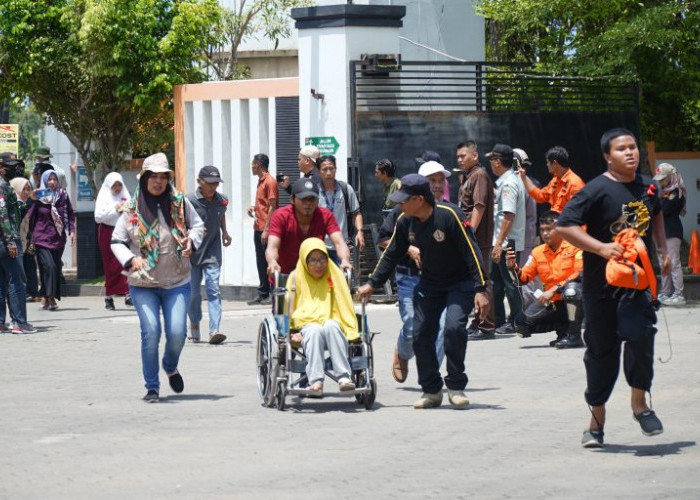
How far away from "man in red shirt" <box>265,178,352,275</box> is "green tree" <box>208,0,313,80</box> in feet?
55.4

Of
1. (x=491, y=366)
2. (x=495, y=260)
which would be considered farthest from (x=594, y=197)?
(x=495, y=260)

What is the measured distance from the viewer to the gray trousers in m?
10.5

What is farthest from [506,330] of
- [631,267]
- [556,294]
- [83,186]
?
[83,186]

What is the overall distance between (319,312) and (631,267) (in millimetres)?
2911

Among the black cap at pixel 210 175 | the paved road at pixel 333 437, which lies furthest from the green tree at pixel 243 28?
the paved road at pixel 333 437

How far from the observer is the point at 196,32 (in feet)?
84.4

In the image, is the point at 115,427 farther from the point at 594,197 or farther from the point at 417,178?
the point at 594,197

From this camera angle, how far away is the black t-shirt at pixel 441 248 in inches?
412

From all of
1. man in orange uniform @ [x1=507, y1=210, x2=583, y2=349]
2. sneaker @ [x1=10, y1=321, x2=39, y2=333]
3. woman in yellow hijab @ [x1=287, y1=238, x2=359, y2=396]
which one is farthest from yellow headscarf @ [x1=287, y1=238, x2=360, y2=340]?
sneaker @ [x1=10, y1=321, x2=39, y2=333]

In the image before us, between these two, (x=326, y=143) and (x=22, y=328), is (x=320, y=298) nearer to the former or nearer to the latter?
(x=22, y=328)

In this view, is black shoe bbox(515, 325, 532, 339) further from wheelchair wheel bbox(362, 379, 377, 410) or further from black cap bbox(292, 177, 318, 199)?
wheelchair wheel bbox(362, 379, 377, 410)

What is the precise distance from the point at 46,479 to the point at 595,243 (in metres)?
3.33

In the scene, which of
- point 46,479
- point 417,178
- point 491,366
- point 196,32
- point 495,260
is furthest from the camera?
point 196,32

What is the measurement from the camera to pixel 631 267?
8.45m
